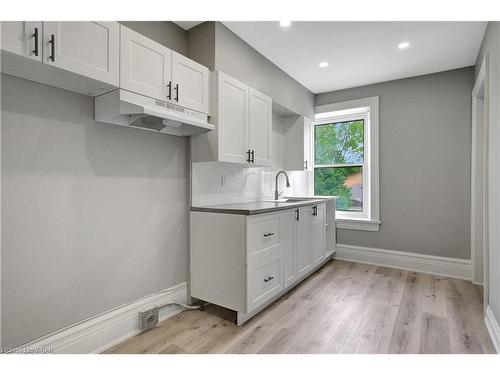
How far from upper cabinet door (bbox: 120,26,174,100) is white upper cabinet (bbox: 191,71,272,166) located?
0.46 metres

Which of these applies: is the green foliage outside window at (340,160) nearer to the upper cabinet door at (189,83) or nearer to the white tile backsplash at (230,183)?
the white tile backsplash at (230,183)

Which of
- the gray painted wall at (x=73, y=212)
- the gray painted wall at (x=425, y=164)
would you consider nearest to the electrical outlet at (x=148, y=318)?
the gray painted wall at (x=73, y=212)

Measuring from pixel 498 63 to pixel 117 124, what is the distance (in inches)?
111

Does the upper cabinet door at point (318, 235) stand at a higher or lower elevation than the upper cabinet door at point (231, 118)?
lower

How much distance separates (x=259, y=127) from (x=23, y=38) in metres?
1.97

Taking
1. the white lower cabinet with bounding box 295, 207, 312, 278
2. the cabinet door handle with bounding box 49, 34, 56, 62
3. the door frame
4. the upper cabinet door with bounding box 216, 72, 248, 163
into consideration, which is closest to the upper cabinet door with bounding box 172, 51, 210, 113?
the upper cabinet door with bounding box 216, 72, 248, 163

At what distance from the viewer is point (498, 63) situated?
6.36 feet

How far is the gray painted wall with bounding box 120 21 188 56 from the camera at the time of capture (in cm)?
212

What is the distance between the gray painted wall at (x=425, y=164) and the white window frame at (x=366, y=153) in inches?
3.4

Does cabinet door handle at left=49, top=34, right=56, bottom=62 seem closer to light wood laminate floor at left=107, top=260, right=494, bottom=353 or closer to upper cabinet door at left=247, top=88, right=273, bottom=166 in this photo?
upper cabinet door at left=247, top=88, right=273, bottom=166

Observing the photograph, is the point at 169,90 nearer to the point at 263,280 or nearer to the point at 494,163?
the point at 263,280

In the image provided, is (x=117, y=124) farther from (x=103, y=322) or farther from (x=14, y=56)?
(x=103, y=322)

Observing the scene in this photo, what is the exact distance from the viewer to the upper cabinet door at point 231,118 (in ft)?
7.75
